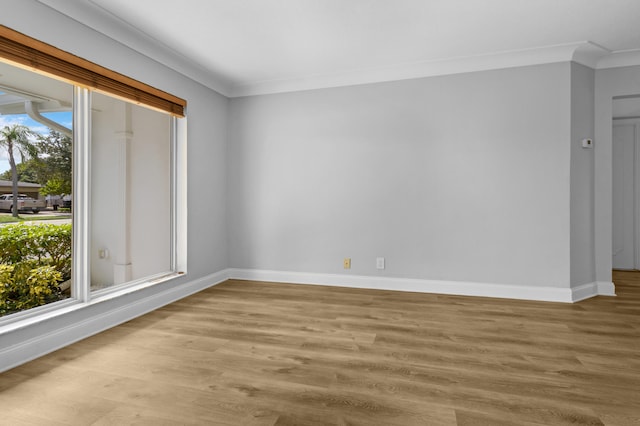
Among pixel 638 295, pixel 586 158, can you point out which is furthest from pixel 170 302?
pixel 638 295

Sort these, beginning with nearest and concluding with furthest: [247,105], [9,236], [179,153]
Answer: [9,236], [179,153], [247,105]

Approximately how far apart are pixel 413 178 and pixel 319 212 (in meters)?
1.22

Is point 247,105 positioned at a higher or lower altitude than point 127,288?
higher

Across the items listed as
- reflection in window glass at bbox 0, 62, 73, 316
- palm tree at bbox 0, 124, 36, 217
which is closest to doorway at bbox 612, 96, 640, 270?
reflection in window glass at bbox 0, 62, 73, 316

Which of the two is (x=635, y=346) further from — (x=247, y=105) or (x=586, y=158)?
(x=247, y=105)

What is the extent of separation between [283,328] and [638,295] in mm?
3909

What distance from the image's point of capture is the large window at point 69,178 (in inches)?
92.4

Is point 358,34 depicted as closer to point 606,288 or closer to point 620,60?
point 620,60

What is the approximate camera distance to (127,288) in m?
3.22

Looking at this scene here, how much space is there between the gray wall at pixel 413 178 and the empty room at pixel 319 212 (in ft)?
0.08

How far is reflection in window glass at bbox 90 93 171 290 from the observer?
315 cm

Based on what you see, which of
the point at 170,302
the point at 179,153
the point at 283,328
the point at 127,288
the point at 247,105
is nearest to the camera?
the point at 283,328

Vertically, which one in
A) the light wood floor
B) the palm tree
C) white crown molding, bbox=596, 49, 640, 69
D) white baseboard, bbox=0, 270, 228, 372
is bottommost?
the light wood floor

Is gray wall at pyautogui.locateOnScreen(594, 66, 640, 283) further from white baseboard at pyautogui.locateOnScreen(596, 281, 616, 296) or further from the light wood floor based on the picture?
the light wood floor
